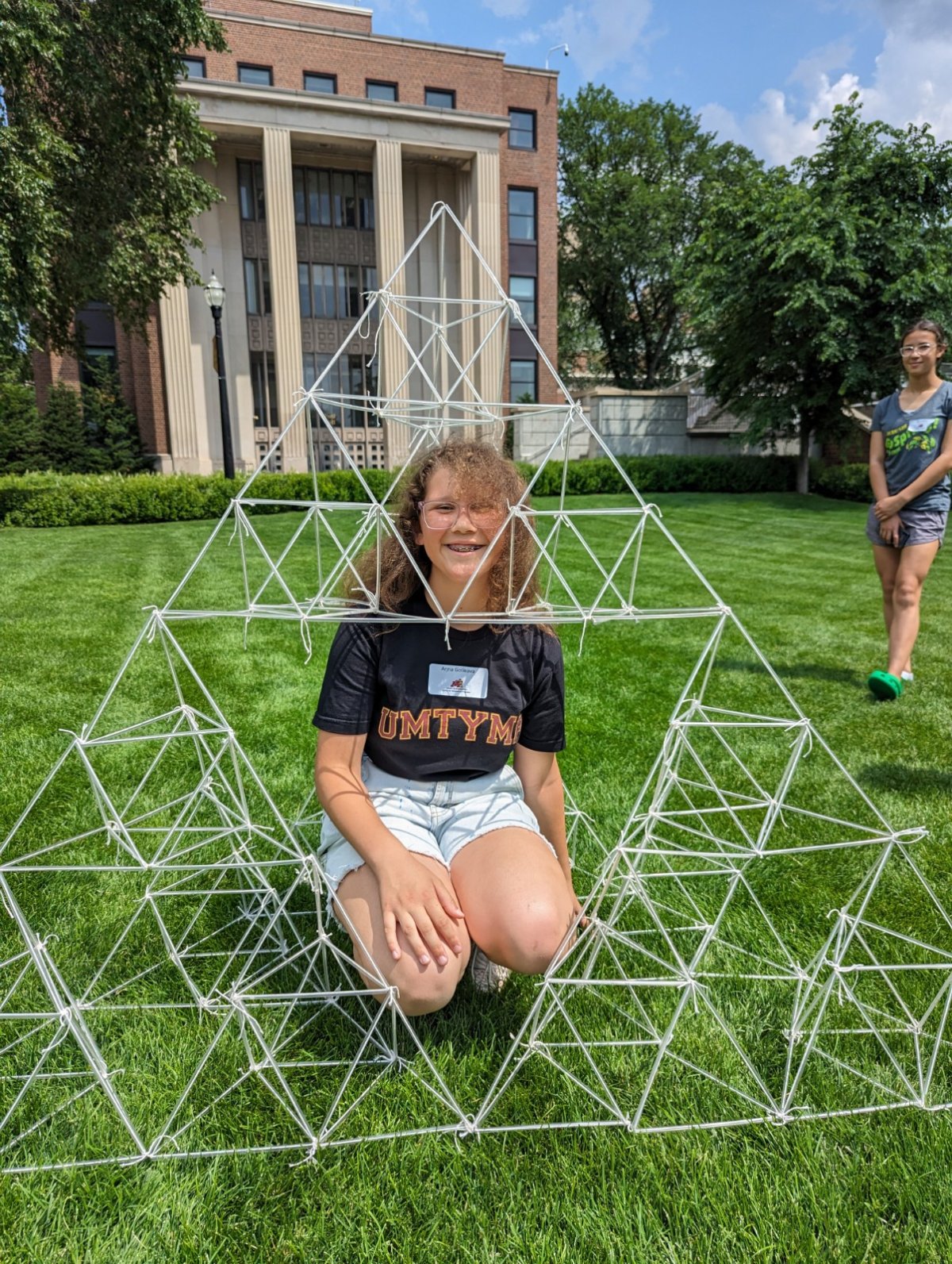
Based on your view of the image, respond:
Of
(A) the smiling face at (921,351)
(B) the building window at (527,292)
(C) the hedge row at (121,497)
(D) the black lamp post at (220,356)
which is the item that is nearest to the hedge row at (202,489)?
(C) the hedge row at (121,497)

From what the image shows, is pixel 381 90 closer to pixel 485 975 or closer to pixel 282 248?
pixel 282 248

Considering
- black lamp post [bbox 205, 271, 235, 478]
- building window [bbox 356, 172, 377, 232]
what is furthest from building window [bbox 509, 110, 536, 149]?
black lamp post [bbox 205, 271, 235, 478]

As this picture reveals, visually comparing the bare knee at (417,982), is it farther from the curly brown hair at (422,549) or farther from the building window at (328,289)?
the building window at (328,289)

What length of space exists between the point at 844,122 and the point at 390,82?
1524 centimetres

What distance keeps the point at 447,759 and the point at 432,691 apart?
0.20 metres

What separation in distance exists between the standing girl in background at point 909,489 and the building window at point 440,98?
27182 mm

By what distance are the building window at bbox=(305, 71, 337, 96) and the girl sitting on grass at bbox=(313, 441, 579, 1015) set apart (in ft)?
94.5

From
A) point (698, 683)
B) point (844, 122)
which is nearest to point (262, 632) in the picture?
point (698, 683)

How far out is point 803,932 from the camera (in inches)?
91.2

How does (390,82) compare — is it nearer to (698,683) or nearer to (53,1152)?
(698,683)

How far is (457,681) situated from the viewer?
2045 mm

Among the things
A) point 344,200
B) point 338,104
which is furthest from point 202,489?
point 344,200

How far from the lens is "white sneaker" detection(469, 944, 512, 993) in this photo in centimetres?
207

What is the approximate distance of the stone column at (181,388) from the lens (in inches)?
886
